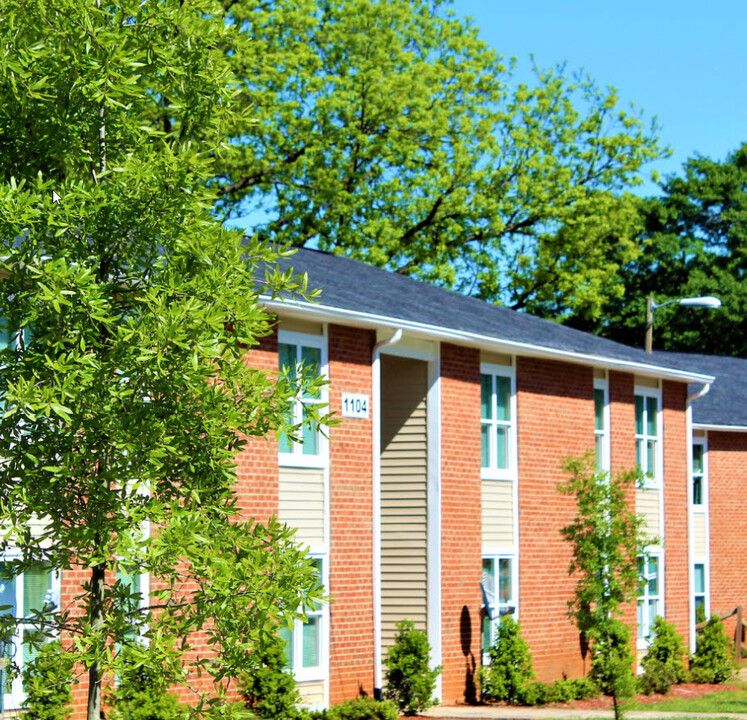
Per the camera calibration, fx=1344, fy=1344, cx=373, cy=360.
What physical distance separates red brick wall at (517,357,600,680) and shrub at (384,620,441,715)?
3171 millimetres

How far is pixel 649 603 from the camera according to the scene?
2756 centimetres

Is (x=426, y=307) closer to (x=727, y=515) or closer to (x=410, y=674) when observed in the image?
(x=410, y=674)

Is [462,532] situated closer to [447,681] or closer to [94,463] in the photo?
[447,681]

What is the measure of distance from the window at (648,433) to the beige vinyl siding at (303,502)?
9.84m

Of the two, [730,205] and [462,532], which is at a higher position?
[730,205]

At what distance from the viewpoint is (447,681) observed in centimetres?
2161

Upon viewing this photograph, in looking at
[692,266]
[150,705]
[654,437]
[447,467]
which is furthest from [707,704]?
[692,266]

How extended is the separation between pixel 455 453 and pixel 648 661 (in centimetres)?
683

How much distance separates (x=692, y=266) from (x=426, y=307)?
32132 mm

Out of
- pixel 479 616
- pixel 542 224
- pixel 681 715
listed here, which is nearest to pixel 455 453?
pixel 479 616

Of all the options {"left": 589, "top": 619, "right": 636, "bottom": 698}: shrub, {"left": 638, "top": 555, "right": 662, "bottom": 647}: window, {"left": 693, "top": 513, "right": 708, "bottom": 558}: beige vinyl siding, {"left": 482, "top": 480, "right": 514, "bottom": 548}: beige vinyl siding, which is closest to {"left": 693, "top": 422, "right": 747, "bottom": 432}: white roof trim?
{"left": 693, "top": 513, "right": 708, "bottom": 558}: beige vinyl siding

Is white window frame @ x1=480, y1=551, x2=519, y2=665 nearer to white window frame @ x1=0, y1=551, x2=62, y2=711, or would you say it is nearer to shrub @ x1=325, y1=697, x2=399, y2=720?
shrub @ x1=325, y1=697, x2=399, y2=720

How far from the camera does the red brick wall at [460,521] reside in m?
21.8

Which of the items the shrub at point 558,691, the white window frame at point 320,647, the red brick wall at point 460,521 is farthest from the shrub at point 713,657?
the white window frame at point 320,647
